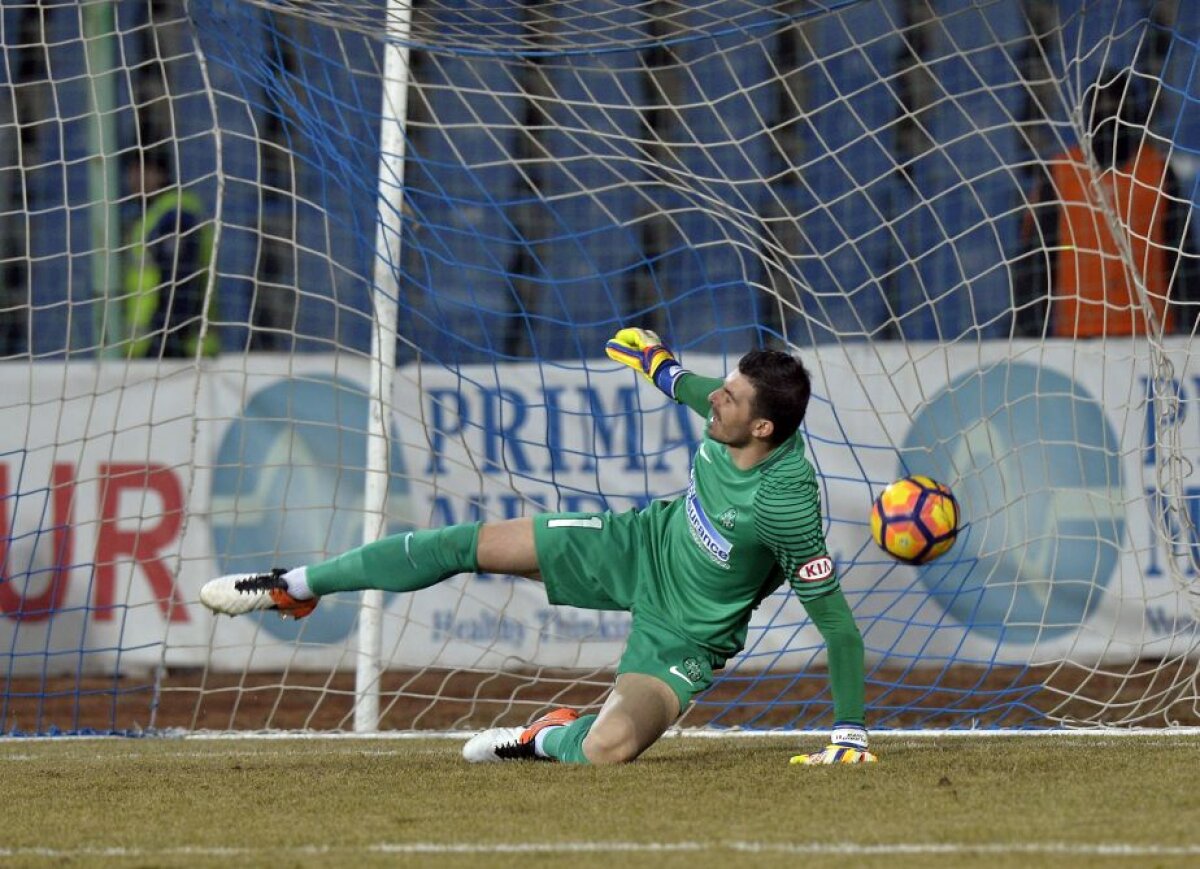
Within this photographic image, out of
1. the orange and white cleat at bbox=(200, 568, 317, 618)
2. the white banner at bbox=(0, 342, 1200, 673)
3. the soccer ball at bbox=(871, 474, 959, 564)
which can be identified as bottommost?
the white banner at bbox=(0, 342, 1200, 673)

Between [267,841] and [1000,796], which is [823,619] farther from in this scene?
[267,841]

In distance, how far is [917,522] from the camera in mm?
4457

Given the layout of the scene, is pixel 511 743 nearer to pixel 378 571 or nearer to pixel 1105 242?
pixel 378 571

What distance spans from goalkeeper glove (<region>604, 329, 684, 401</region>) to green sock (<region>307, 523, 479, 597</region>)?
727 mm

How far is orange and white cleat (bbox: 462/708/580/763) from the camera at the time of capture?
4.68 meters

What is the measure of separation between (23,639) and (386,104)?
3.60m

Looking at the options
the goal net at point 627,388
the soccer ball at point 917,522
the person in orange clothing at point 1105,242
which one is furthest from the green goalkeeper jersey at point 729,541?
the person in orange clothing at point 1105,242

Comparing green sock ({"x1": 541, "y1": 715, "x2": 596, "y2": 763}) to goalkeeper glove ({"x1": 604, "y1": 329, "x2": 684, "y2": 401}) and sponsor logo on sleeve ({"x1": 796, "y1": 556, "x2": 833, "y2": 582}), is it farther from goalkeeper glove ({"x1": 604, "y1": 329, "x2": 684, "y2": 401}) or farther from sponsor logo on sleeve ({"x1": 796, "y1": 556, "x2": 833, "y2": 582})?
goalkeeper glove ({"x1": 604, "y1": 329, "x2": 684, "y2": 401})

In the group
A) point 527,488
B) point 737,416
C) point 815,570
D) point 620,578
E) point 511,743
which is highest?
point 737,416

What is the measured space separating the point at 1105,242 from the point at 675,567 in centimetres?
420

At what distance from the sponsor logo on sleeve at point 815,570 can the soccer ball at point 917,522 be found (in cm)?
24

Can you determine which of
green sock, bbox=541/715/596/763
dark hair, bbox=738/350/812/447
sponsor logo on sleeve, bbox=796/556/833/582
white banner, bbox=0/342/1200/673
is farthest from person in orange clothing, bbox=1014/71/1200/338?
green sock, bbox=541/715/596/763

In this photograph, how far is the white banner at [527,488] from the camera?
7602 millimetres

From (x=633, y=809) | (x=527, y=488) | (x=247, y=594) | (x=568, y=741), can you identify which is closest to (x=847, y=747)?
(x=568, y=741)
